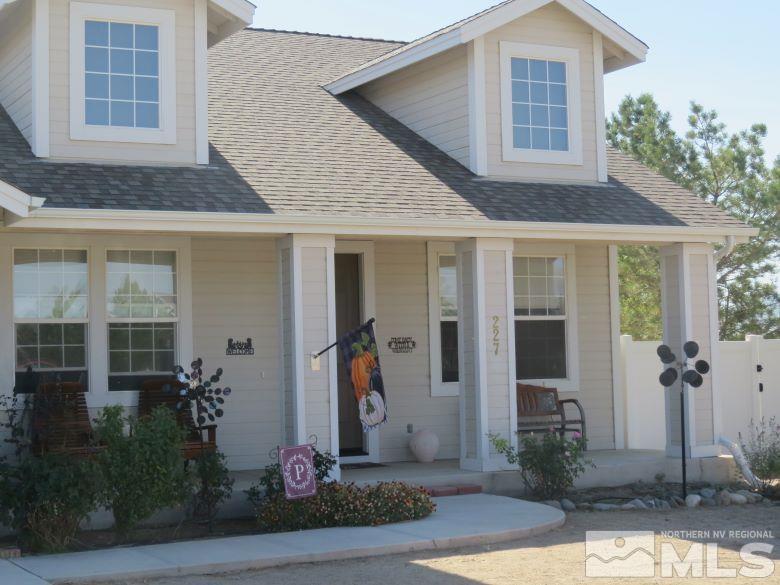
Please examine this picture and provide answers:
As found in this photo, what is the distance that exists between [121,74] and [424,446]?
217 inches

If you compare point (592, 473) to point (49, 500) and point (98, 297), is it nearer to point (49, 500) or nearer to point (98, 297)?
point (98, 297)

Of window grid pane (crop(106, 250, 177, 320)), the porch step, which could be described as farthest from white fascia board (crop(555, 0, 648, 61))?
the porch step

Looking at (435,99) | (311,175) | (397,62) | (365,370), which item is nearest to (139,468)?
(365,370)

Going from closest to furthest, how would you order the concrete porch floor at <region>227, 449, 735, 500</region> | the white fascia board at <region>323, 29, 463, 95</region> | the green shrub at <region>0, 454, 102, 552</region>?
1. the green shrub at <region>0, 454, 102, 552</region>
2. the concrete porch floor at <region>227, 449, 735, 500</region>
3. the white fascia board at <region>323, 29, 463, 95</region>

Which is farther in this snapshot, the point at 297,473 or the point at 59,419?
the point at 59,419

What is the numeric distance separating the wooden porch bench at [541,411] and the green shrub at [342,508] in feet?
9.85

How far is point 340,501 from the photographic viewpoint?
1029cm

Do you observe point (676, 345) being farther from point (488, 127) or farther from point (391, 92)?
point (391, 92)

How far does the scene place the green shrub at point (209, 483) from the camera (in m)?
10.4

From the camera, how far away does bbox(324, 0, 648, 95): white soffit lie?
13.2 metres

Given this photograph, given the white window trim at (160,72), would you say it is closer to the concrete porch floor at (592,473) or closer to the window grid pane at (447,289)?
the window grid pane at (447,289)

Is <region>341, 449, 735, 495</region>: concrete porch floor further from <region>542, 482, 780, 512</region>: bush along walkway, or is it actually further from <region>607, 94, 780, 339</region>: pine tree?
<region>607, 94, 780, 339</region>: pine tree

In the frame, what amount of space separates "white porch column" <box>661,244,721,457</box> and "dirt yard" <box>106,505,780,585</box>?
103 inches

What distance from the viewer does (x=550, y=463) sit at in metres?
11.6
